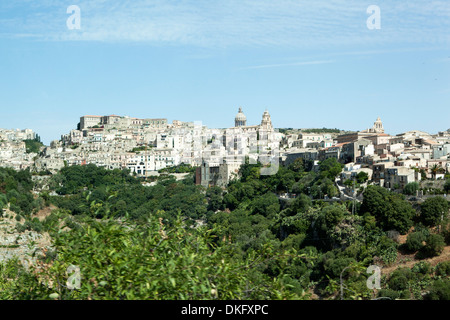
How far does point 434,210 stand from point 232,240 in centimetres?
983

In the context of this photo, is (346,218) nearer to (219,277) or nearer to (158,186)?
(219,277)

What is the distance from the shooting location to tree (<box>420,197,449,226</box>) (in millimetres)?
22484

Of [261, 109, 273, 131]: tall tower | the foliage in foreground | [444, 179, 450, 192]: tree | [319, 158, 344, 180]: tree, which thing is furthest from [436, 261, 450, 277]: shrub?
[261, 109, 273, 131]: tall tower

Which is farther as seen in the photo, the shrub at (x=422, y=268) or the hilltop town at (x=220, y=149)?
the hilltop town at (x=220, y=149)

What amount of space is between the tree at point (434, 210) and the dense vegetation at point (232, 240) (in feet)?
0.15

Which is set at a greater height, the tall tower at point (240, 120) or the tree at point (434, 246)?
the tall tower at point (240, 120)

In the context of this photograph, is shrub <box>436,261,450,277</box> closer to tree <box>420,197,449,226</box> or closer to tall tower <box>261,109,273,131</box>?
tree <box>420,197,449,226</box>

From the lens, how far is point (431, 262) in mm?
20547

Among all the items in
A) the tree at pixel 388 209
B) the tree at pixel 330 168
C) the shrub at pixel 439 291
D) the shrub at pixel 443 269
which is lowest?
the shrub at pixel 439 291

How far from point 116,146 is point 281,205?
3708cm

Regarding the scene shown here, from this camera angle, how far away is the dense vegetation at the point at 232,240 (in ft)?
18.6

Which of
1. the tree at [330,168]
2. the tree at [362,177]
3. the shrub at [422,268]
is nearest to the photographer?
the shrub at [422,268]

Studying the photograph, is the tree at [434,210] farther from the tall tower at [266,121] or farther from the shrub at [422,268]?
the tall tower at [266,121]

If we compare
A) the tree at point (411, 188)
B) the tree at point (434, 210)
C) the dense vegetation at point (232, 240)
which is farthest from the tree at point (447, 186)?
the tree at point (434, 210)
